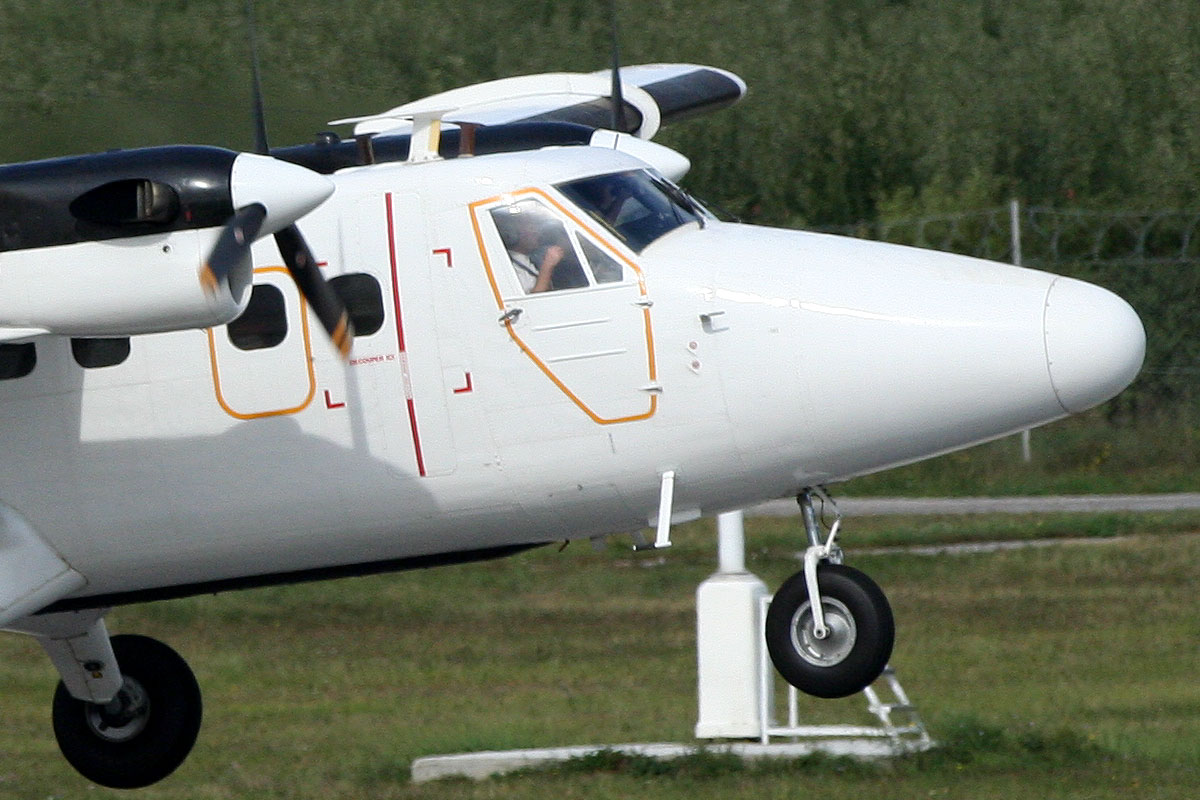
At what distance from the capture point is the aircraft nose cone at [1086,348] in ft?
31.9

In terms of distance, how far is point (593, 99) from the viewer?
14.7 meters

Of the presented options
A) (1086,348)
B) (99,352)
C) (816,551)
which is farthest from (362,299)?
(1086,348)

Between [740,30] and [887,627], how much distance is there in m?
31.1

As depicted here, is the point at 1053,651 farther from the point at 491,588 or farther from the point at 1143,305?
the point at 1143,305

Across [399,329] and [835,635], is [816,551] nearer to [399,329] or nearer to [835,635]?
[835,635]

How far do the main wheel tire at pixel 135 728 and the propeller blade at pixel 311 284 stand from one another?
3.66 meters

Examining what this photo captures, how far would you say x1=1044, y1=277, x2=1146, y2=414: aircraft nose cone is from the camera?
31.9 ft

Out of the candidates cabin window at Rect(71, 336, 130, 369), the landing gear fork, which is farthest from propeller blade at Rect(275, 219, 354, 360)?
the landing gear fork

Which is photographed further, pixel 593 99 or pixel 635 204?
pixel 593 99

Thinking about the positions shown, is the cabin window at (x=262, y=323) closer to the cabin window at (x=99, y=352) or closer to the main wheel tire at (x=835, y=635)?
the cabin window at (x=99, y=352)

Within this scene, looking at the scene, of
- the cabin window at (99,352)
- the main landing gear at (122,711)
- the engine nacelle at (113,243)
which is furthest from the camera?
the main landing gear at (122,711)

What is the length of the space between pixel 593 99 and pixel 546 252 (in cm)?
460

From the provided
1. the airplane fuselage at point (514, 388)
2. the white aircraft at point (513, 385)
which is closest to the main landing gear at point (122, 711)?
the white aircraft at point (513, 385)

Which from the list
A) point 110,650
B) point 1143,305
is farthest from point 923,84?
point 110,650
